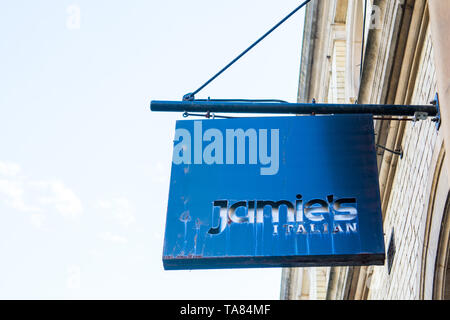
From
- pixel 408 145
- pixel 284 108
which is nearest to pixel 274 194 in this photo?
pixel 284 108

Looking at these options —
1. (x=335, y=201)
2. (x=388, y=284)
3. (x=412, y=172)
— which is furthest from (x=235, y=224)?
(x=388, y=284)

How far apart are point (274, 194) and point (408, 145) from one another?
3467 millimetres

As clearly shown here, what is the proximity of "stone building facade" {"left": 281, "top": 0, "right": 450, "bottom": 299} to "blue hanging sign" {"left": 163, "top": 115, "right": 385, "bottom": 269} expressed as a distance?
33.0 inches

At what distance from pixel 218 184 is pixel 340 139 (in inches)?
53.8

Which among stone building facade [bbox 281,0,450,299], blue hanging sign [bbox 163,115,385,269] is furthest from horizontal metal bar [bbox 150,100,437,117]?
stone building facade [bbox 281,0,450,299]

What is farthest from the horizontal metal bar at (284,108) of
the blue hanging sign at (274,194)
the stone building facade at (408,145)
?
the stone building facade at (408,145)

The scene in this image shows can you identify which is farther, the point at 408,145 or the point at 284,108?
the point at 408,145

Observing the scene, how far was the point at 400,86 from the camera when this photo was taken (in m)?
10.5

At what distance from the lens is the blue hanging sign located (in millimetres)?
7238

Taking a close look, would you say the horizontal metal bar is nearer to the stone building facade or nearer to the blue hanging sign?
the blue hanging sign

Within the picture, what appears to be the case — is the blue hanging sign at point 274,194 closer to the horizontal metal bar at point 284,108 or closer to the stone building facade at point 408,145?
the horizontal metal bar at point 284,108

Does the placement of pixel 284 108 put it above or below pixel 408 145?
above

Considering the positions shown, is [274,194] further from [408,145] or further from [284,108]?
[408,145]

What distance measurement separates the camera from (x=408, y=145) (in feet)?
34.2
